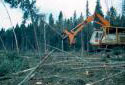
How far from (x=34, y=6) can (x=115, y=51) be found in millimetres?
22206

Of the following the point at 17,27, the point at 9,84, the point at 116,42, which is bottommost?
the point at 9,84

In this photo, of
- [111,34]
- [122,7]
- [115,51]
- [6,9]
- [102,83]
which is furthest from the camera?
[122,7]

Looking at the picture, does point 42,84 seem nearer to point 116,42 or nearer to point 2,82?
point 2,82

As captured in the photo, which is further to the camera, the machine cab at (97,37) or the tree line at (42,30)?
the tree line at (42,30)

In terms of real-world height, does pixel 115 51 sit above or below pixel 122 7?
below

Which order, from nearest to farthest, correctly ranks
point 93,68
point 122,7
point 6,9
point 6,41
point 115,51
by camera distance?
1. point 93,68
2. point 115,51
3. point 6,9
4. point 122,7
5. point 6,41

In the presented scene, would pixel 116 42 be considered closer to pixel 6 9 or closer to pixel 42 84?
pixel 42 84

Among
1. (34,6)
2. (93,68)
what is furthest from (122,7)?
(93,68)

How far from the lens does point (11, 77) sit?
9.91 meters

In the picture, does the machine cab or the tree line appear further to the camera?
the tree line

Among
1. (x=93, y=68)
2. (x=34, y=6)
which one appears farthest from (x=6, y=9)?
(x=93, y=68)

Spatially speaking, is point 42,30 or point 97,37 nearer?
point 97,37

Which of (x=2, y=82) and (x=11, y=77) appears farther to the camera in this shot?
(x=11, y=77)

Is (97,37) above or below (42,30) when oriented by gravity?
below
